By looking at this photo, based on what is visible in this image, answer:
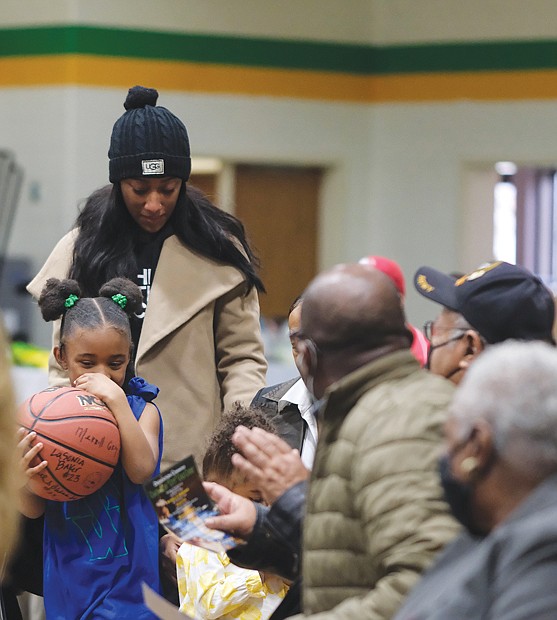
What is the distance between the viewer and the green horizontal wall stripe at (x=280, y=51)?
8.98m

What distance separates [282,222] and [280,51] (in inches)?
51.4

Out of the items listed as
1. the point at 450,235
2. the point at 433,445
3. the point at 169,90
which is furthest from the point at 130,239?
the point at 450,235

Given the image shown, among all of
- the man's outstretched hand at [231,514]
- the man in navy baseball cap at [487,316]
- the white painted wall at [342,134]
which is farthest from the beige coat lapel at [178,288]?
the white painted wall at [342,134]

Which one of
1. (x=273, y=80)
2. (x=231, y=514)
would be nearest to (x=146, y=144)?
(x=231, y=514)

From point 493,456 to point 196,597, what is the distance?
5.16 feet

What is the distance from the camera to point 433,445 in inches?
84.8

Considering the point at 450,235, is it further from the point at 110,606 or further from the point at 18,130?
the point at 110,606

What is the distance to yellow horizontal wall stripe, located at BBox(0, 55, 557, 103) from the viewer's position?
29.4 feet

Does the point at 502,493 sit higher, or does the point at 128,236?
the point at 128,236

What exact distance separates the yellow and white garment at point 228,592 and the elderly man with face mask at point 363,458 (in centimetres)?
82

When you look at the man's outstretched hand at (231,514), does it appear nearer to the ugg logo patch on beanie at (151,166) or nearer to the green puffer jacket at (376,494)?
the green puffer jacket at (376,494)

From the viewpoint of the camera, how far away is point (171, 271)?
159 inches

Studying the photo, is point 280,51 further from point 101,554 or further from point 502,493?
point 502,493
